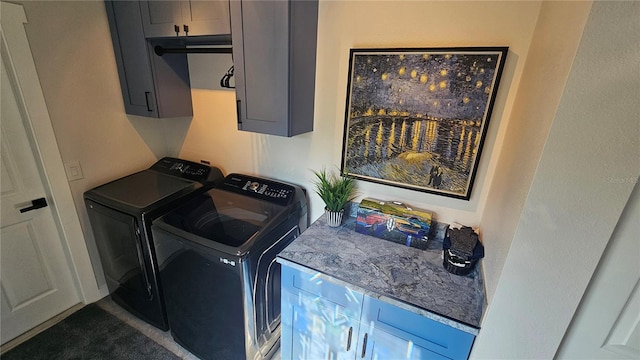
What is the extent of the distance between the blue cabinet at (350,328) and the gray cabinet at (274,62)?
828 millimetres

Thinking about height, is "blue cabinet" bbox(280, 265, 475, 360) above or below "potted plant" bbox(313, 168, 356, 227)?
below

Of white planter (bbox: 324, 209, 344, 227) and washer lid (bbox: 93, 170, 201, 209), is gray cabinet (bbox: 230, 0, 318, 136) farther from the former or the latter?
washer lid (bbox: 93, 170, 201, 209)

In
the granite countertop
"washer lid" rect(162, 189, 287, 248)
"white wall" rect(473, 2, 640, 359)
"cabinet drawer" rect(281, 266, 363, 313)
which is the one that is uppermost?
"white wall" rect(473, 2, 640, 359)

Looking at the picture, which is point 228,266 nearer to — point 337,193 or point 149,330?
point 337,193

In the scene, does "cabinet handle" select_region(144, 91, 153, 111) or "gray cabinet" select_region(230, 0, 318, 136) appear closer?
"gray cabinet" select_region(230, 0, 318, 136)

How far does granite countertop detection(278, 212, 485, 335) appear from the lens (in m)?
1.09

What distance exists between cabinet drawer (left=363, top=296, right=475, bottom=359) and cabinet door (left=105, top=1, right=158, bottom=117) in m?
1.87

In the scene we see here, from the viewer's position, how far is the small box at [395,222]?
1463mm

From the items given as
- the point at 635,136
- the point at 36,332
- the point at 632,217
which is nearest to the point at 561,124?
the point at 635,136

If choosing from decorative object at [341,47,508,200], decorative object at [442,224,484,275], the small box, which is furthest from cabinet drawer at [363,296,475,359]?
decorative object at [341,47,508,200]

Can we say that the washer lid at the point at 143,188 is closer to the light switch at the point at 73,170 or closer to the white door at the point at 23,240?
the light switch at the point at 73,170

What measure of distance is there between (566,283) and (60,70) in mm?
2704

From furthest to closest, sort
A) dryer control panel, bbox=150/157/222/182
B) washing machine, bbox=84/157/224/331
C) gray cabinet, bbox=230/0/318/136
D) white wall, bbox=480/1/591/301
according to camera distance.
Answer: dryer control panel, bbox=150/157/222/182 < washing machine, bbox=84/157/224/331 < gray cabinet, bbox=230/0/318/136 < white wall, bbox=480/1/591/301

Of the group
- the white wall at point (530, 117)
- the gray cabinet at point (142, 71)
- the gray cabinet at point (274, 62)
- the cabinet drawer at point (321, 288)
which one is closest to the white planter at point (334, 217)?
the cabinet drawer at point (321, 288)
